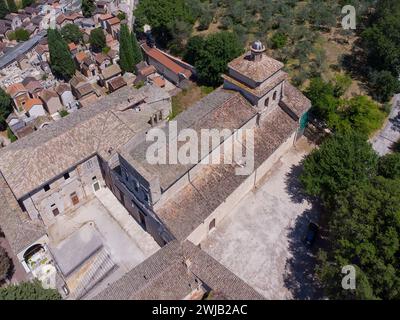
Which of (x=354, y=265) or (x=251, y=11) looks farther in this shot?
(x=251, y=11)

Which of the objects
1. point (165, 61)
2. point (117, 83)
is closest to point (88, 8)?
point (117, 83)

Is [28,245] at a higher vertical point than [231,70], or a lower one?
lower

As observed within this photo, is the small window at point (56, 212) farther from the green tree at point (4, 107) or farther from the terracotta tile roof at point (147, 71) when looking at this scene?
the terracotta tile roof at point (147, 71)

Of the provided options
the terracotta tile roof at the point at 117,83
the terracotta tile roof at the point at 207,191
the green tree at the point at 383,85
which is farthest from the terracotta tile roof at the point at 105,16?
the green tree at the point at 383,85

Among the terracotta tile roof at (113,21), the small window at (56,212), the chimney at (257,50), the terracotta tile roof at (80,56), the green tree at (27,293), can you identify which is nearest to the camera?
the green tree at (27,293)

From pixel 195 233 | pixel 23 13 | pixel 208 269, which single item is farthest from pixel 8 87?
pixel 208 269

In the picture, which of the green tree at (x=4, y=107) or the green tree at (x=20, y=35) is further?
the green tree at (x=20, y=35)

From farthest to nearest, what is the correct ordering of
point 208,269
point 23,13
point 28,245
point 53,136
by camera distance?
point 23,13, point 53,136, point 28,245, point 208,269

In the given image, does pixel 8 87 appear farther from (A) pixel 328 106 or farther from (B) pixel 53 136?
(A) pixel 328 106
